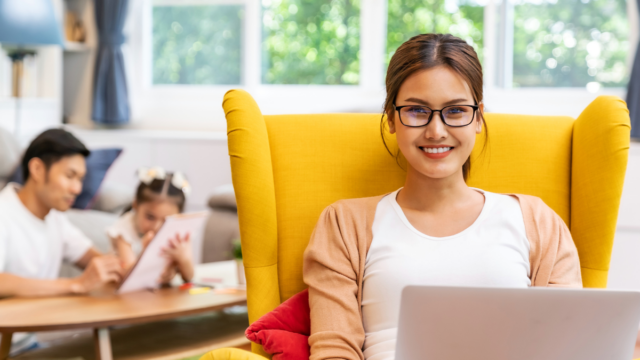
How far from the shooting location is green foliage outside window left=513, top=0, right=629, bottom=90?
3.53m

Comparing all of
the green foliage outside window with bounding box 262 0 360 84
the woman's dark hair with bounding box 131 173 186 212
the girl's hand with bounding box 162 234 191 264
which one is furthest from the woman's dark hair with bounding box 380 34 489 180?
the green foliage outside window with bounding box 262 0 360 84

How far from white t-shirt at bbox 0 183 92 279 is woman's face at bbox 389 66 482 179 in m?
1.46

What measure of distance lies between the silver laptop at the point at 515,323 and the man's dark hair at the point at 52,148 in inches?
64.3

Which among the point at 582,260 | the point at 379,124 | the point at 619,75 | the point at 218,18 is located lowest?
the point at 582,260

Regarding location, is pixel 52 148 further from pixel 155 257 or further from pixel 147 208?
pixel 155 257

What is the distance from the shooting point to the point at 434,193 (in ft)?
3.98

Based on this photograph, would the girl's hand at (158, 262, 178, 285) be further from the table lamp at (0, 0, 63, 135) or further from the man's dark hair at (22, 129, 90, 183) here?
the table lamp at (0, 0, 63, 135)

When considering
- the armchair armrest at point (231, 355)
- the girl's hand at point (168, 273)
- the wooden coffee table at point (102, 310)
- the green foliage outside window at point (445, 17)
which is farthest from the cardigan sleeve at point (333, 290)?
the green foliage outside window at point (445, 17)

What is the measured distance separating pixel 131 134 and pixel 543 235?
10.8 ft

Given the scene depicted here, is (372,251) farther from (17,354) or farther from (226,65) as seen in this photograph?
(226,65)

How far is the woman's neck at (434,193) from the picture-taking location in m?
1.21

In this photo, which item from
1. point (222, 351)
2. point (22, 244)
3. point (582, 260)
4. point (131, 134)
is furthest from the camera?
point (131, 134)

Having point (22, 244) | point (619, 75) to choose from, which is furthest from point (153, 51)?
point (619, 75)

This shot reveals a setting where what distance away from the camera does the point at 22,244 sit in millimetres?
2078
